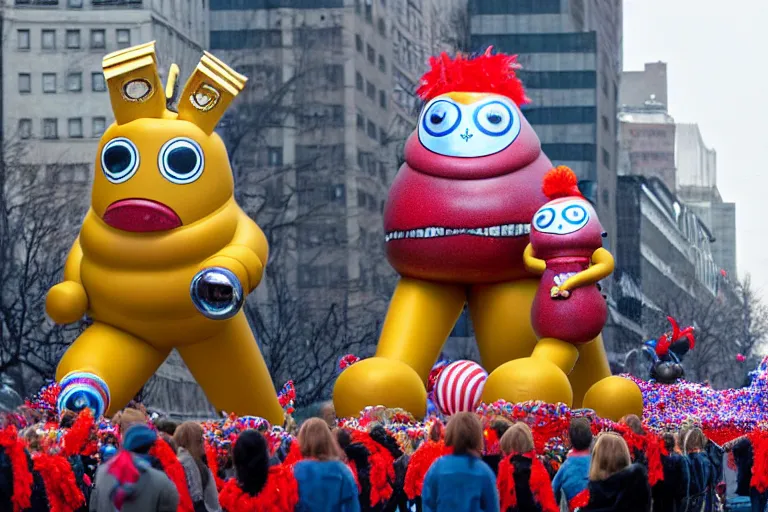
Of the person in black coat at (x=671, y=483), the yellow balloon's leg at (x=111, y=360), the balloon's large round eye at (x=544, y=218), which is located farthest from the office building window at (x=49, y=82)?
the person in black coat at (x=671, y=483)

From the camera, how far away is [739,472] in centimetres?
1734

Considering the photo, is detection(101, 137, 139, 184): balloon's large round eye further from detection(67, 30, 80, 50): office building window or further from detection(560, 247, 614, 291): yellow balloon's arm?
detection(67, 30, 80, 50): office building window

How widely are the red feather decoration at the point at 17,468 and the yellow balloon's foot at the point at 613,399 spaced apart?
7.58m

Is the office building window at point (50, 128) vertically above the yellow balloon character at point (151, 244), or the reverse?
the yellow balloon character at point (151, 244)

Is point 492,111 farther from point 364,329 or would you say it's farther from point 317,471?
point 364,329

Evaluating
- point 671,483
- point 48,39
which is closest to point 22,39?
point 48,39

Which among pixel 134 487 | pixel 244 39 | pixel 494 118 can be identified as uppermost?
pixel 494 118

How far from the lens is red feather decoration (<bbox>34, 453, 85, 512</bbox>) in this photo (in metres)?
10.3

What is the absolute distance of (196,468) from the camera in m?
9.92

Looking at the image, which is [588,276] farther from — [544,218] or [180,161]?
[180,161]

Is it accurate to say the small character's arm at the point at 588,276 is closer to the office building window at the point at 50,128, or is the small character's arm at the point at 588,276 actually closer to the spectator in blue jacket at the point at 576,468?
the spectator in blue jacket at the point at 576,468

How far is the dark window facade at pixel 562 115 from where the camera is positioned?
68.8 metres

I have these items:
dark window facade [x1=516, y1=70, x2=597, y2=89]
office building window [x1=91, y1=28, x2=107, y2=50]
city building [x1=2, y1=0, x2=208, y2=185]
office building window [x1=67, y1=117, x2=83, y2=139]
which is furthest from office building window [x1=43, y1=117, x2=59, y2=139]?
dark window facade [x1=516, y1=70, x2=597, y2=89]

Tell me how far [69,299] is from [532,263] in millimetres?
4066
